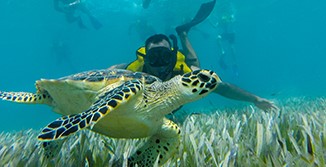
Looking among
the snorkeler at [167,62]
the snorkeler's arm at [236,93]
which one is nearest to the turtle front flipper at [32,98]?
the snorkeler at [167,62]

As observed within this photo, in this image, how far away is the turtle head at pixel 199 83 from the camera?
2.25 metres

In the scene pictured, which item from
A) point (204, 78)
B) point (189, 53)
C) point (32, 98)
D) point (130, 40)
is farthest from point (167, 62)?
point (130, 40)

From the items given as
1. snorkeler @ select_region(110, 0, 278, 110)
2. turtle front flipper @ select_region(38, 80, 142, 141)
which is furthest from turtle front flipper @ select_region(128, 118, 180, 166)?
snorkeler @ select_region(110, 0, 278, 110)

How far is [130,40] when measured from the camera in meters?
70.7

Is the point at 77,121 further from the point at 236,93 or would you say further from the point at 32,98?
the point at 236,93

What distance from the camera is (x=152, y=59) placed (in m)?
4.59

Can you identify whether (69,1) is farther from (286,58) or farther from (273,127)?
(286,58)

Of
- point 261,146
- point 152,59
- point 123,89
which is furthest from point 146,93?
point 152,59

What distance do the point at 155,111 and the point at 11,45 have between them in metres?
62.6

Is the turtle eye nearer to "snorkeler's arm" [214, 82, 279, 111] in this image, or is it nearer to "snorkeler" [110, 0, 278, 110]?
"snorkeler" [110, 0, 278, 110]

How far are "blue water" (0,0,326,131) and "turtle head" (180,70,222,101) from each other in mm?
7216

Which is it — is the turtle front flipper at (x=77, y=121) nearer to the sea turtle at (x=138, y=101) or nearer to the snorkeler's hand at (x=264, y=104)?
the sea turtle at (x=138, y=101)

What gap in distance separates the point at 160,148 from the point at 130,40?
229 ft

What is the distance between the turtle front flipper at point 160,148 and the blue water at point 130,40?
277 inches
